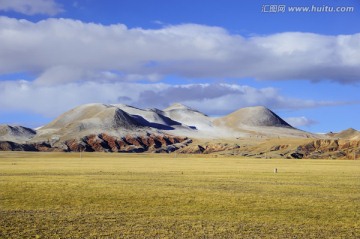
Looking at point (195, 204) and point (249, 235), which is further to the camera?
point (195, 204)

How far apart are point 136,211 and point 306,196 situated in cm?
1388

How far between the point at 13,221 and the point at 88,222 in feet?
11.6

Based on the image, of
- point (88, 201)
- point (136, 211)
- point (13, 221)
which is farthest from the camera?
point (88, 201)

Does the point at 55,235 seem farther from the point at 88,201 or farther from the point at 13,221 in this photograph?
the point at 88,201

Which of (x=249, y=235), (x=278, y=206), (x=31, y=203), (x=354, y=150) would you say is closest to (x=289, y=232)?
(x=249, y=235)

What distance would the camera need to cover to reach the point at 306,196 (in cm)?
3478

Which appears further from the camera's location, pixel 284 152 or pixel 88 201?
pixel 284 152

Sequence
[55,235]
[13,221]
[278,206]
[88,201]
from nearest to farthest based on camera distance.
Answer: [55,235]
[13,221]
[278,206]
[88,201]

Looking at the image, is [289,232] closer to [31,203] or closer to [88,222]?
[88,222]

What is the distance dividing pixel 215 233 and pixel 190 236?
1.25 metres

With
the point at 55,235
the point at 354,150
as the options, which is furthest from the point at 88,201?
the point at 354,150

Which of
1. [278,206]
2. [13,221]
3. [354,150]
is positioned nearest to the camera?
[13,221]

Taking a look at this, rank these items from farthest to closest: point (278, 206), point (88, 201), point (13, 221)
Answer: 1. point (88, 201)
2. point (278, 206)
3. point (13, 221)

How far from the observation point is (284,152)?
184 metres
